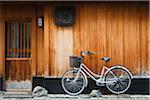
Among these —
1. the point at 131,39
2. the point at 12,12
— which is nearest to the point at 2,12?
the point at 12,12

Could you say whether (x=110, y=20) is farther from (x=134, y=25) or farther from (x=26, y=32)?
(x=26, y=32)

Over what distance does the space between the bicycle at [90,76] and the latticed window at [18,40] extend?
1.89 metres

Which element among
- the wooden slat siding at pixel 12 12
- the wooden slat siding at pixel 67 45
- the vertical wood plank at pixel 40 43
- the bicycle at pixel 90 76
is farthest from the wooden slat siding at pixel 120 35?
the wooden slat siding at pixel 12 12

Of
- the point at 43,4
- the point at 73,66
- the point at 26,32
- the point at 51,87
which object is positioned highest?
the point at 43,4

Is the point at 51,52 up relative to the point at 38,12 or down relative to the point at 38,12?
down

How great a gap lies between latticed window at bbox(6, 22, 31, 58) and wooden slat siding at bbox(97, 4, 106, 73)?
8.45 ft

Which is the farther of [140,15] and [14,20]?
[14,20]

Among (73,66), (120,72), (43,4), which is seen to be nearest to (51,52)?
(73,66)

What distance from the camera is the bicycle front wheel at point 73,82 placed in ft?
37.3

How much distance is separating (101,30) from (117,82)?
181 centimetres

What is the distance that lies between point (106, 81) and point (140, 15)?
8.18 ft

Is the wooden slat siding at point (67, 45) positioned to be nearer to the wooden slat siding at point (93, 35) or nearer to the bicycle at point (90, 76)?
the bicycle at point (90, 76)

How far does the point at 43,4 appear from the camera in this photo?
1169 cm

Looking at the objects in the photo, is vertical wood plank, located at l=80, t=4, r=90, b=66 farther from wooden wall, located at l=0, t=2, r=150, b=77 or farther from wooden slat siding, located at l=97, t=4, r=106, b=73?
wooden slat siding, located at l=97, t=4, r=106, b=73
